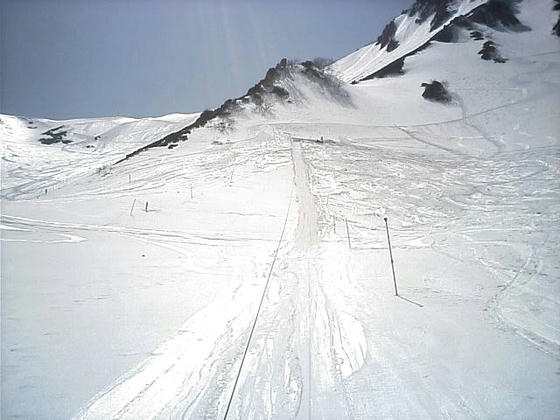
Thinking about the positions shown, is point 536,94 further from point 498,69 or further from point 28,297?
point 28,297

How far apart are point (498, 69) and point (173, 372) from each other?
6307 centimetres

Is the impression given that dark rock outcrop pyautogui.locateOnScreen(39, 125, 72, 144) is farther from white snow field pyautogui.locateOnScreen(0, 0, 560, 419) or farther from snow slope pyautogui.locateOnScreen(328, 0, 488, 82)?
white snow field pyautogui.locateOnScreen(0, 0, 560, 419)

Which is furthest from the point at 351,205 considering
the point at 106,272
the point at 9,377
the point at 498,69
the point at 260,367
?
the point at 498,69

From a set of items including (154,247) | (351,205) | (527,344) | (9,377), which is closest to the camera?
(9,377)

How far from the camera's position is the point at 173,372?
3799 millimetres

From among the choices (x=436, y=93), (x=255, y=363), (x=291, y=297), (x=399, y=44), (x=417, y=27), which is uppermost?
(x=417, y=27)

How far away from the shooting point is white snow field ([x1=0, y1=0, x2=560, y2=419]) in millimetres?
3393

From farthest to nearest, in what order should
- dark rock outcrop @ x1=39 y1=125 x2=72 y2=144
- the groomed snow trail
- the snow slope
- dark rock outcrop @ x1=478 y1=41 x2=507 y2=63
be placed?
the snow slope, dark rock outcrop @ x1=39 y1=125 x2=72 y2=144, dark rock outcrop @ x1=478 y1=41 x2=507 y2=63, the groomed snow trail

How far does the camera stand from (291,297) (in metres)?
5.92

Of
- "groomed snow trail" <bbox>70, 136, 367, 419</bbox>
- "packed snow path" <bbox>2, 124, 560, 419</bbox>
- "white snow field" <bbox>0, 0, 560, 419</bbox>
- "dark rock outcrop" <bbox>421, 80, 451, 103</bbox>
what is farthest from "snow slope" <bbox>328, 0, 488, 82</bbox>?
"groomed snow trail" <bbox>70, 136, 367, 419</bbox>

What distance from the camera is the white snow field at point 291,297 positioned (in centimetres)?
339

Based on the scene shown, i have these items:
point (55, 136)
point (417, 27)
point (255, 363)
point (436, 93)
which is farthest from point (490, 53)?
point (55, 136)

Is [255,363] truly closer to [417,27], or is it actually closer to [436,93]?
[436,93]

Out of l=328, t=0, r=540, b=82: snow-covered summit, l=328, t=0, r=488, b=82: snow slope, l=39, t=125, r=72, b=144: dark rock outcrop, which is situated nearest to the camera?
l=39, t=125, r=72, b=144: dark rock outcrop
